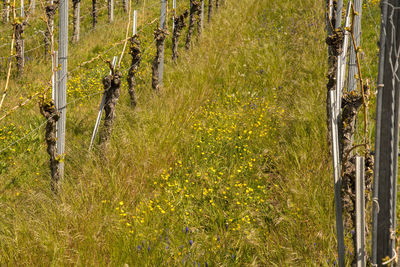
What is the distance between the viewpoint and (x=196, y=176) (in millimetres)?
4078

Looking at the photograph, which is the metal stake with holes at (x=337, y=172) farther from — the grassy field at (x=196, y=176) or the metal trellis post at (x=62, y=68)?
the metal trellis post at (x=62, y=68)

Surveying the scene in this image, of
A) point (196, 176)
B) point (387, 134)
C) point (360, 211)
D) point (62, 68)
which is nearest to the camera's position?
point (387, 134)

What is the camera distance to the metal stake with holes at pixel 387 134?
1.40 metres

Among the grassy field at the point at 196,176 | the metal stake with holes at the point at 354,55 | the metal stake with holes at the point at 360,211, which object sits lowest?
the grassy field at the point at 196,176

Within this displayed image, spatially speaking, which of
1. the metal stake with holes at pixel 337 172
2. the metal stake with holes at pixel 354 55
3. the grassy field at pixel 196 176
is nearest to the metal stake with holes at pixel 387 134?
the metal stake with holes at pixel 337 172

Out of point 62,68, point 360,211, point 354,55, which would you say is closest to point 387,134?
point 360,211

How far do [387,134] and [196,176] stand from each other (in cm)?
279

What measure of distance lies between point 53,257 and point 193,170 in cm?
187

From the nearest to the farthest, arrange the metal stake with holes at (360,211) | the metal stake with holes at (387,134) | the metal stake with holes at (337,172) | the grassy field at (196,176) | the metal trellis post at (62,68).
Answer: the metal stake with holes at (387,134) < the metal stake with holes at (360,211) < the metal stake with holes at (337,172) < the grassy field at (196,176) < the metal trellis post at (62,68)

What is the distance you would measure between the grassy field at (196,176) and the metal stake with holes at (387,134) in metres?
0.48

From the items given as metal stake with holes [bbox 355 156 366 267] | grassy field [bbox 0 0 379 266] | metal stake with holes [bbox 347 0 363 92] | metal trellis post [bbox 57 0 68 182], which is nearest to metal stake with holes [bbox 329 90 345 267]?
metal stake with holes [bbox 355 156 366 267]

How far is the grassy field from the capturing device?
295 centimetres

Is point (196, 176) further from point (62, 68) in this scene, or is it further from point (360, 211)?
point (360, 211)

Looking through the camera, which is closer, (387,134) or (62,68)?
(387,134)
